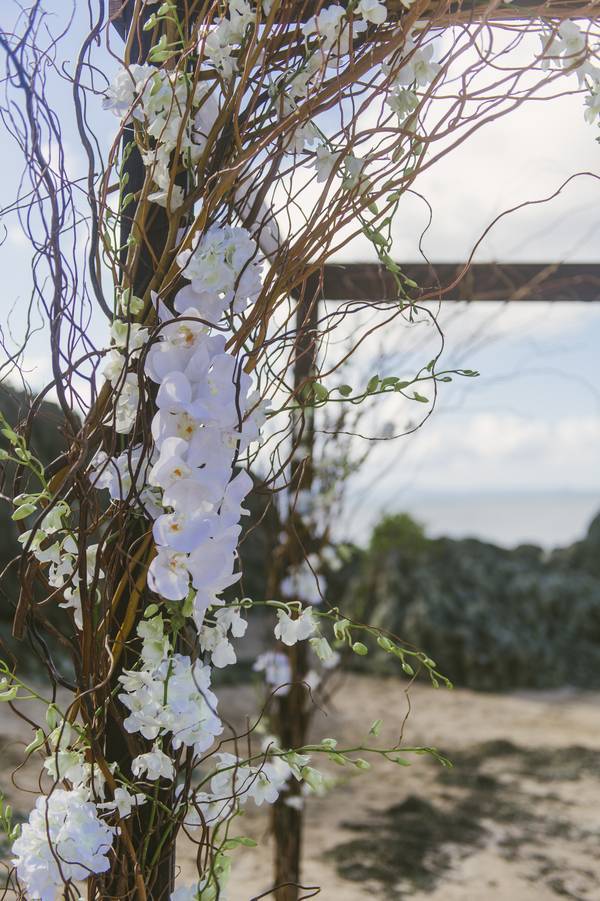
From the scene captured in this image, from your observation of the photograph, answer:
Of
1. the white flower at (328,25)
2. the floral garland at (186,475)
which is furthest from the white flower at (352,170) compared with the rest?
the white flower at (328,25)

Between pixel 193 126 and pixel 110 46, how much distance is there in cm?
14

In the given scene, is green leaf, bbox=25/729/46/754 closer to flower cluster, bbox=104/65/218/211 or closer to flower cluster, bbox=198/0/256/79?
flower cluster, bbox=104/65/218/211

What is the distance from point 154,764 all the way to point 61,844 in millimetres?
106

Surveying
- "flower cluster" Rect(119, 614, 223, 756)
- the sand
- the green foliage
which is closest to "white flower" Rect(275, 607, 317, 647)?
"flower cluster" Rect(119, 614, 223, 756)

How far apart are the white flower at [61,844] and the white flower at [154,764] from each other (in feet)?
0.18

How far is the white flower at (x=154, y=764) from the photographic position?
2.66 ft

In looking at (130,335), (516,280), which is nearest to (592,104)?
(130,335)

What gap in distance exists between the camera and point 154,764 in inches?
31.9

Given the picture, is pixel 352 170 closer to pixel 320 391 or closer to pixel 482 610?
pixel 320 391

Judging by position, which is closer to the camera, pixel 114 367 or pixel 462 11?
pixel 114 367

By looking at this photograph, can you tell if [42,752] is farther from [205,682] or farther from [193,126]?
[193,126]

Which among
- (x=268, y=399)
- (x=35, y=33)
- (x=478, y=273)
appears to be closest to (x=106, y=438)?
(x=268, y=399)

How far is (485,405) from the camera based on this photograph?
7.68ft

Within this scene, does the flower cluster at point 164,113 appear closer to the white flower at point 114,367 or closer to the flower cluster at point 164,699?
the white flower at point 114,367
